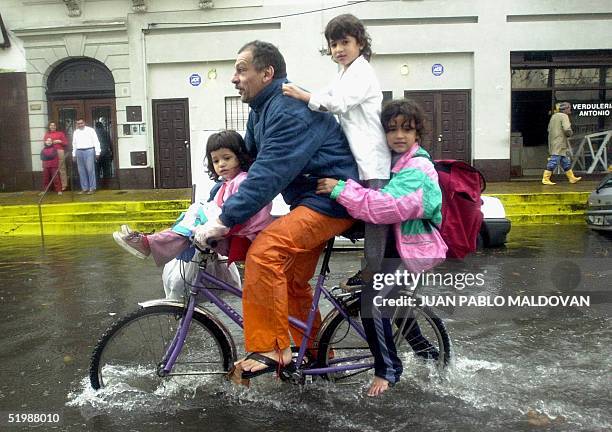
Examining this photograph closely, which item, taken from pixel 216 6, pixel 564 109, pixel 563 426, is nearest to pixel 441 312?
pixel 563 426

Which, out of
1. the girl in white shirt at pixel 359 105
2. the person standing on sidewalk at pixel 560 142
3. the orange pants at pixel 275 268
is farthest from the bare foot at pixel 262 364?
the person standing on sidewalk at pixel 560 142

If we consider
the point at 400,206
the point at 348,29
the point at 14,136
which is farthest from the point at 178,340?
the point at 14,136

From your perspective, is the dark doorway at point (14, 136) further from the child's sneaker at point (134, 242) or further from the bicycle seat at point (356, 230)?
the bicycle seat at point (356, 230)

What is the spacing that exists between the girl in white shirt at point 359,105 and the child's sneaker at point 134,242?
1.16m

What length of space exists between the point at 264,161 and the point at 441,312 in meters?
2.69

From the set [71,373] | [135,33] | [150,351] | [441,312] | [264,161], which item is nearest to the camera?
[264,161]

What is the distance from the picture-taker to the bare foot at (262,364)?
11.4ft

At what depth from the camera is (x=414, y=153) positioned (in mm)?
3561

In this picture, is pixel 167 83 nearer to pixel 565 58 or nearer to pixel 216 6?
pixel 216 6

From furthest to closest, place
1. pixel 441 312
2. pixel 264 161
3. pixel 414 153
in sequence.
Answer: pixel 441 312
pixel 414 153
pixel 264 161

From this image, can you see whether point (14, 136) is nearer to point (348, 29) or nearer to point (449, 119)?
point (449, 119)

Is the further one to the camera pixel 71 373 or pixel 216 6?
pixel 216 6

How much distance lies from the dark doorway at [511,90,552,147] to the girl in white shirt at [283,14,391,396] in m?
14.1

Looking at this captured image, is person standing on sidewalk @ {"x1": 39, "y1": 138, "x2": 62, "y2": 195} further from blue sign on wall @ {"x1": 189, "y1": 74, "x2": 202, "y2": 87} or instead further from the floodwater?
the floodwater
